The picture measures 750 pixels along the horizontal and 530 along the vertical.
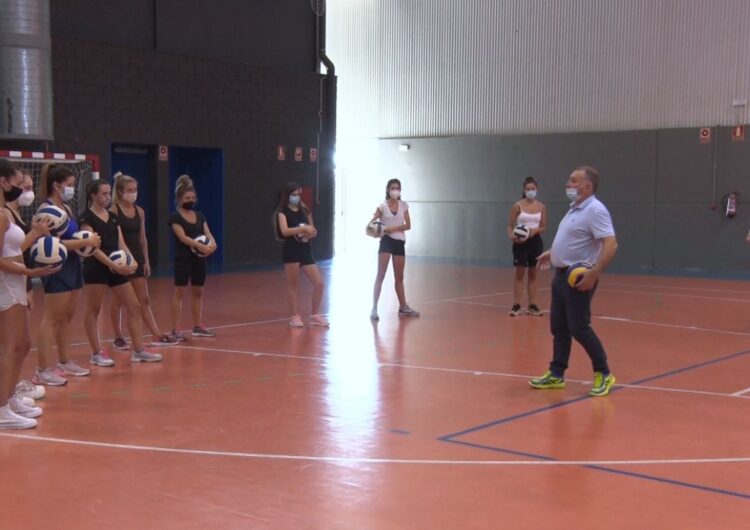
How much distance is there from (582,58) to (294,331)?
44.2ft

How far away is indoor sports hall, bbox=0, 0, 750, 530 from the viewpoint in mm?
5367

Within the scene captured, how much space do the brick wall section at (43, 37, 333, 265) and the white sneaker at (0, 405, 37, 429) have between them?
11351mm

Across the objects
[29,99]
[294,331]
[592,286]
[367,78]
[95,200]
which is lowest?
[294,331]

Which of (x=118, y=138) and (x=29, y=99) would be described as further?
(x=118, y=138)

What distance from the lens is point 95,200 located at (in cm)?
852

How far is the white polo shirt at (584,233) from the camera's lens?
735 centimetres

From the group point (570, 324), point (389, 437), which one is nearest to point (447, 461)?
point (389, 437)

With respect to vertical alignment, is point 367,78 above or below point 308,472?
above

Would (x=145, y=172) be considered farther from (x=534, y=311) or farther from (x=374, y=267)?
(x=534, y=311)

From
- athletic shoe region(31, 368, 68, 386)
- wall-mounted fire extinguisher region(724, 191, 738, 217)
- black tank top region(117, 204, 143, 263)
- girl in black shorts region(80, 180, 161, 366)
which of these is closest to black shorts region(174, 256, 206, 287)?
black tank top region(117, 204, 143, 263)

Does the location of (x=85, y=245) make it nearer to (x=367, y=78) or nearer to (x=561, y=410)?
(x=561, y=410)

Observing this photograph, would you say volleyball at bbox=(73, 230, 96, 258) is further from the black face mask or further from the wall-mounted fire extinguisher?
the wall-mounted fire extinguisher

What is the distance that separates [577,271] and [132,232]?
14.9 feet

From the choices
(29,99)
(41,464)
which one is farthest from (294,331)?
(29,99)
